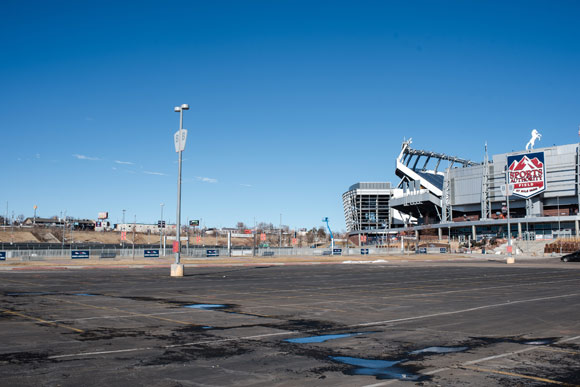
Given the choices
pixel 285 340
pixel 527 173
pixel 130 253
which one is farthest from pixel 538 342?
pixel 527 173

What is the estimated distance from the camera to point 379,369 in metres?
8.02

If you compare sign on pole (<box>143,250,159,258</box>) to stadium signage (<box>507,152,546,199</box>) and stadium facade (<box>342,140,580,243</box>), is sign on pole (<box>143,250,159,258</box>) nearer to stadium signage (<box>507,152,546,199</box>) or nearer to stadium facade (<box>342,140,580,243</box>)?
stadium facade (<box>342,140,580,243</box>)

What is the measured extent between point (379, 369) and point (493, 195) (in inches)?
4638

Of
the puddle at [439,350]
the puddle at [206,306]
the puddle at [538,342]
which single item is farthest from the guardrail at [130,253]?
the puddle at [538,342]

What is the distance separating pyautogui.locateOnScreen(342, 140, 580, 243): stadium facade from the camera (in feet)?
346

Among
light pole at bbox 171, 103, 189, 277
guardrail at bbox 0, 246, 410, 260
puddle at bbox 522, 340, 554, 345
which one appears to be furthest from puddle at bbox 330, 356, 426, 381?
guardrail at bbox 0, 246, 410, 260

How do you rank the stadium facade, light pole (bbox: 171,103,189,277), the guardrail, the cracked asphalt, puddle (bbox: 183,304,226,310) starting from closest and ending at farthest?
the cracked asphalt < puddle (bbox: 183,304,226,310) < light pole (bbox: 171,103,189,277) < the guardrail < the stadium facade

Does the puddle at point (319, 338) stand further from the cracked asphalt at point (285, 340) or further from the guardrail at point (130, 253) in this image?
the guardrail at point (130, 253)

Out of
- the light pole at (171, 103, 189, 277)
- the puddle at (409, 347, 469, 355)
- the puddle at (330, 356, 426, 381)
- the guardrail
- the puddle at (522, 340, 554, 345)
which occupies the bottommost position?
the guardrail

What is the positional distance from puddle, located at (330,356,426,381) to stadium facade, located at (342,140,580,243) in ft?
276

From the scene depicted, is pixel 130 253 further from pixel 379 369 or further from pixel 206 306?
pixel 379 369

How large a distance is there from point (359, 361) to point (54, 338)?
238 inches

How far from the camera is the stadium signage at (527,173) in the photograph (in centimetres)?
10581

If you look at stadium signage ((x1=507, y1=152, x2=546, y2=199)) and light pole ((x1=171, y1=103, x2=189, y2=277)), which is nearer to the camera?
light pole ((x1=171, y1=103, x2=189, y2=277))
